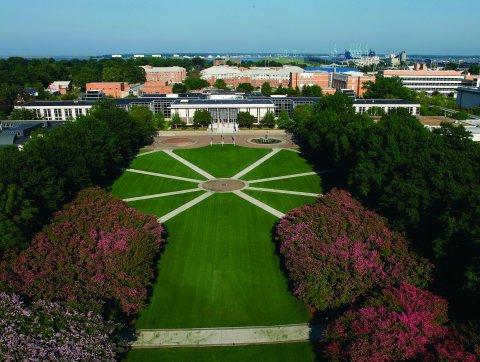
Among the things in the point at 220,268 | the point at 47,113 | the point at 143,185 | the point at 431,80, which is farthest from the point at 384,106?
the point at 220,268

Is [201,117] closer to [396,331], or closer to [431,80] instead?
[396,331]

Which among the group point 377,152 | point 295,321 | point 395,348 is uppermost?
point 377,152

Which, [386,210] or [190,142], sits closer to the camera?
[386,210]

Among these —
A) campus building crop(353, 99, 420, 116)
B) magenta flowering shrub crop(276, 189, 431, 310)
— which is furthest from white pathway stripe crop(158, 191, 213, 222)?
campus building crop(353, 99, 420, 116)

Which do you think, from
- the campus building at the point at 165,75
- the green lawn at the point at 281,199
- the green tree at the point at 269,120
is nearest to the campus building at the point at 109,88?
the campus building at the point at 165,75

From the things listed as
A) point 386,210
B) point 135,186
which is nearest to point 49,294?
point 386,210

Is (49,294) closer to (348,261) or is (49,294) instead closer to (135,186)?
(348,261)
